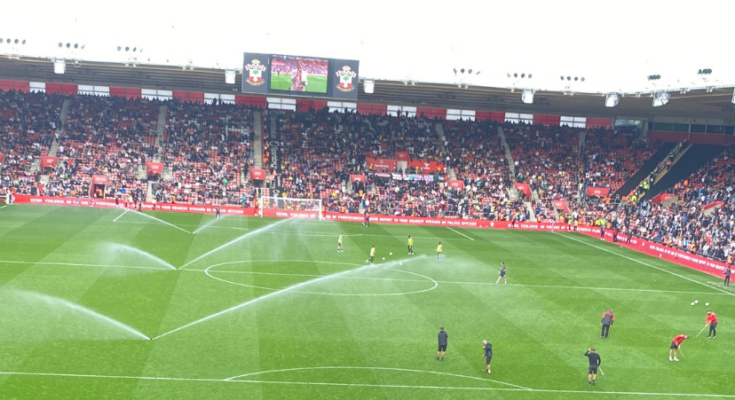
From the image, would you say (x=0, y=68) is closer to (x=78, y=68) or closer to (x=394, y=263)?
(x=78, y=68)

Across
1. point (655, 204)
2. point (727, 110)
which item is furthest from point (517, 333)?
point (727, 110)

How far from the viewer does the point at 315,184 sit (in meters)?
65.3

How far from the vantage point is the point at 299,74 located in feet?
199

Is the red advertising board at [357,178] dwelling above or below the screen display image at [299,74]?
below

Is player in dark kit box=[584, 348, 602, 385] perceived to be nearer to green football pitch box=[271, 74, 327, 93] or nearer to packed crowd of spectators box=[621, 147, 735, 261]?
packed crowd of spectators box=[621, 147, 735, 261]

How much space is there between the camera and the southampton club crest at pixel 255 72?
59.2 meters

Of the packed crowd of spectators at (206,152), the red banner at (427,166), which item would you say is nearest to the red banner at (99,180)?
the packed crowd of spectators at (206,152)

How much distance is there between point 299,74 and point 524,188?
24.7 metres

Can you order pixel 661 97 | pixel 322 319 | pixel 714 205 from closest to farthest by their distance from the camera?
pixel 322 319, pixel 661 97, pixel 714 205

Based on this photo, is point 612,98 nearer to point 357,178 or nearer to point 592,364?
point 357,178

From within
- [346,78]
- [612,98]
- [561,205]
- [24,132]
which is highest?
[346,78]

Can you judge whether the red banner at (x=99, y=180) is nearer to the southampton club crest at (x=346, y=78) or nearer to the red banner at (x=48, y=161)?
the red banner at (x=48, y=161)

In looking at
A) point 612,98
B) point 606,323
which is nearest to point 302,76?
point 612,98

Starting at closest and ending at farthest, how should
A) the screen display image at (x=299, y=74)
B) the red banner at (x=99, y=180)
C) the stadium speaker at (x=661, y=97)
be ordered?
1. the stadium speaker at (x=661, y=97)
2. the screen display image at (x=299, y=74)
3. the red banner at (x=99, y=180)
